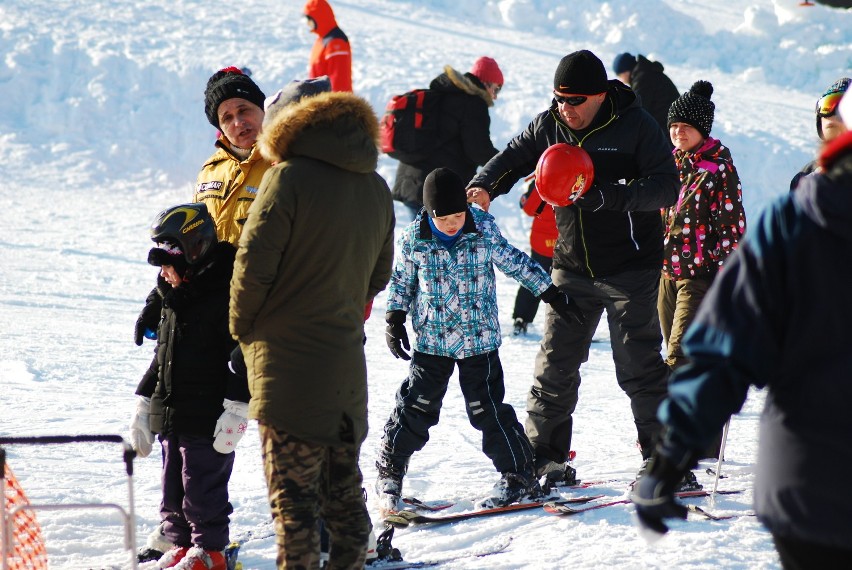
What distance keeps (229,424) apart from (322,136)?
3.65ft

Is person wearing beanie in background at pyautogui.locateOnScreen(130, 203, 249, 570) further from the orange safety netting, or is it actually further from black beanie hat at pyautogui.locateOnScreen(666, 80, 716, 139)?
black beanie hat at pyautogui.locateOnScreen(666, 80, 716, 139)

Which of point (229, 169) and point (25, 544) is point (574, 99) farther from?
point (25, 544)

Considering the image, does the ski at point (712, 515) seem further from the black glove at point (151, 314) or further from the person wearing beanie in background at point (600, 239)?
the black glove at point (151, 314)

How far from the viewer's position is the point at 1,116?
597 inches

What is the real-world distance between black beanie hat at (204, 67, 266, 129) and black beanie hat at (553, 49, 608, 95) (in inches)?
53.4

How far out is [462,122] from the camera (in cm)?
738

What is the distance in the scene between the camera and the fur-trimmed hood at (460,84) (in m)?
7.30

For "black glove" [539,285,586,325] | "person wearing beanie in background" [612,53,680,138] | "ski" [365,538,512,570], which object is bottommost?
"ski" [365,538,512,570]

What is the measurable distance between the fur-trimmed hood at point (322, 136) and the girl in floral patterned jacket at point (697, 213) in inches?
102

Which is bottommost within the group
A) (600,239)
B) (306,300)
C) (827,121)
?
(306,300)

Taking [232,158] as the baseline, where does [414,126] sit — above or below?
above

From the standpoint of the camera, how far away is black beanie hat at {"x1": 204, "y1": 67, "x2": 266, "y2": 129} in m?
3.89

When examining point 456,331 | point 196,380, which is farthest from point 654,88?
point 196,380

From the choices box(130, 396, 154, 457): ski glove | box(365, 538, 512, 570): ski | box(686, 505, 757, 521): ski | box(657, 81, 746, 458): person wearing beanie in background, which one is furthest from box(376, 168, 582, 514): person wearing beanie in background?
box(130, 396, 154, 457): ski glove
